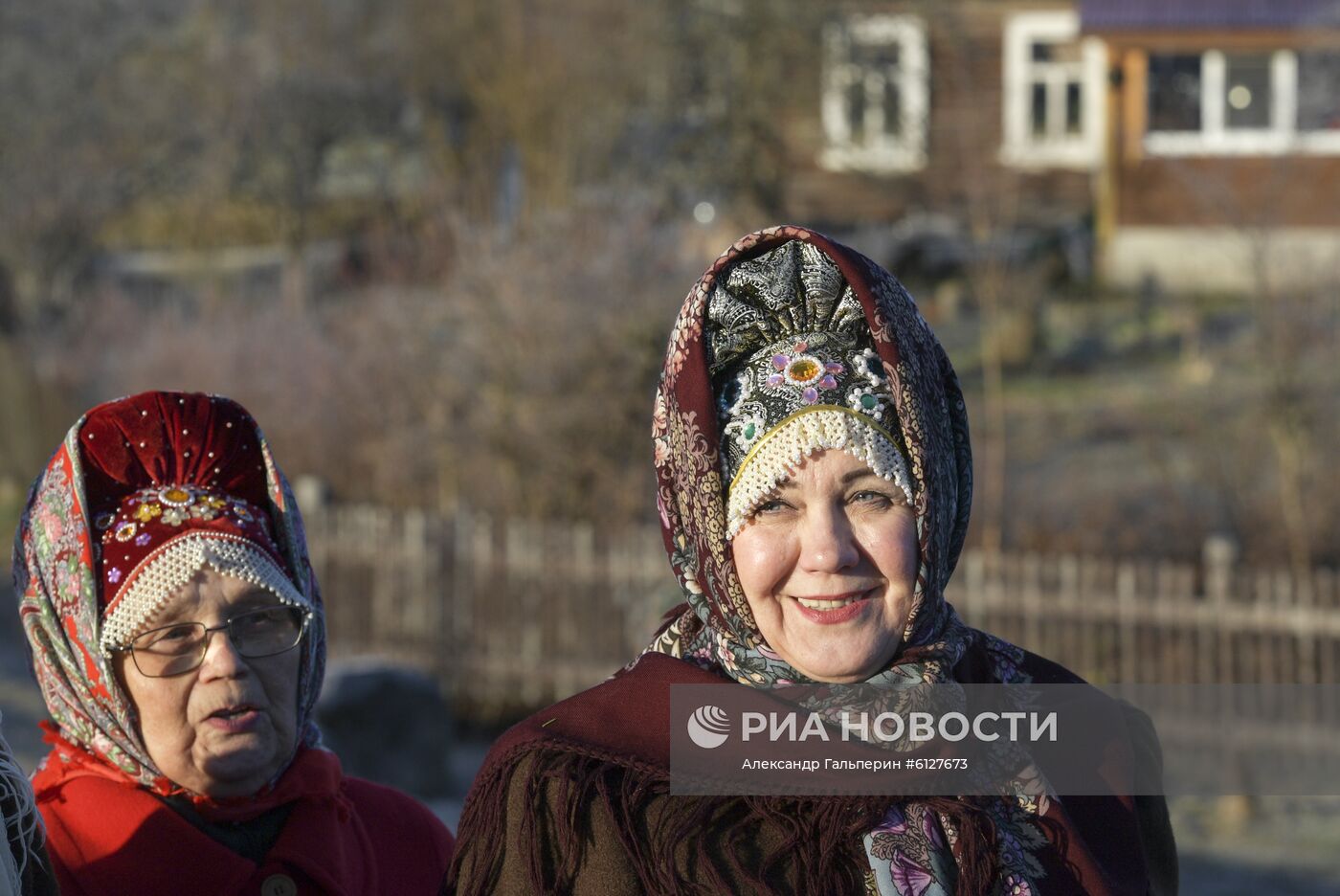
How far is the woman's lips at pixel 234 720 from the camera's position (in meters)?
2.72

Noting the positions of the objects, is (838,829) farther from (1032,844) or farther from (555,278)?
(555,278)

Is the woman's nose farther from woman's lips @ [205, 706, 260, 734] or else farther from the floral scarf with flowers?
woman's lips @ [205, 706, 260, 734]

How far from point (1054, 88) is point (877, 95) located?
9.54 feet

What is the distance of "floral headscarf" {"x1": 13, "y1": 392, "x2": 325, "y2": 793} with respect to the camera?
2686mm

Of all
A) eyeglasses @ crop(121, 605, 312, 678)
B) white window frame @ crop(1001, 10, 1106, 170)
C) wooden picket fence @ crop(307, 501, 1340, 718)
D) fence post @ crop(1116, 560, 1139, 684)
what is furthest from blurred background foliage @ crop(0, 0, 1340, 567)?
eyeglasses @ crop(121, 605, 312, 678)

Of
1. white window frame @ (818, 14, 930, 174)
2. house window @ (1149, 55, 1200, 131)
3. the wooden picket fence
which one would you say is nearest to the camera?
the wooden picket fence

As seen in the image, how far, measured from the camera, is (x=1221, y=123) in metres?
19.4

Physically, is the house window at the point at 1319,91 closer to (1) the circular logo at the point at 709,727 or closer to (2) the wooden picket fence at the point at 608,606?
(2) the wooden picket fence at the point at 608,606

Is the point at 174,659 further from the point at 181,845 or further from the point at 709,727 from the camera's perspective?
the point at 709,727

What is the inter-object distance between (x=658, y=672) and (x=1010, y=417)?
1185 cm

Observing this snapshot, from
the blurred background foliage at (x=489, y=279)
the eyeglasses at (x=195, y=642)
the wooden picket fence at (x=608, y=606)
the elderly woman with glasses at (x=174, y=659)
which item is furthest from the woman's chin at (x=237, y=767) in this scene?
the blurred background foliage at (x=489, y=279)

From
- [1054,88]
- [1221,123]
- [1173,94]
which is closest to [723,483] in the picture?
[1221,123]

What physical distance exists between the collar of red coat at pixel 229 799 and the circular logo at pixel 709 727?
2.89ft

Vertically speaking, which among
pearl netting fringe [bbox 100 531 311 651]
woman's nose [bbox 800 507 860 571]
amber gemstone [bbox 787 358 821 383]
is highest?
amber gemstone [bbox 787 358 821 383]
